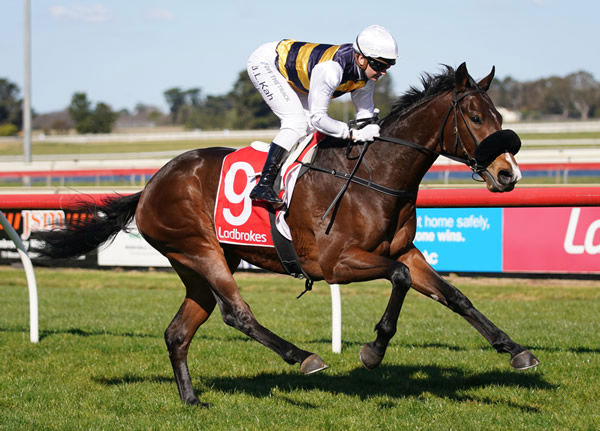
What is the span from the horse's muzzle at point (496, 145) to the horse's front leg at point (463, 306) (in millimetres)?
734

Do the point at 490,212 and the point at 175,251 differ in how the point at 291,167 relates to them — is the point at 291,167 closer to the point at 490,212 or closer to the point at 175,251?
the point at 175,251

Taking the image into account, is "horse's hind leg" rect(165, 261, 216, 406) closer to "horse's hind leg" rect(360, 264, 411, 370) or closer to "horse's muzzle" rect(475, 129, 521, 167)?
"horse's hind leg" rect(360, 264, 411, 370)

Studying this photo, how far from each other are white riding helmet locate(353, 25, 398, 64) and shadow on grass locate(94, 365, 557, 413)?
2.04 m

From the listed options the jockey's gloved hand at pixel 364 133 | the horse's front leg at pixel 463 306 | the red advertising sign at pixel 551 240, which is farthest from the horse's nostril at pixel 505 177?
the red advertising sign at pixel 551 240

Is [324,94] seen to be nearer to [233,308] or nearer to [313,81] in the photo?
[313,81]

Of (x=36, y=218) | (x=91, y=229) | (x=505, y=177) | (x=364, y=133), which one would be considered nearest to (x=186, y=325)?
(x=91, y=229)

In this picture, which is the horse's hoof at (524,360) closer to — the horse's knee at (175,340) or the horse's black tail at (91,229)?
the horse's knee at (175,340)

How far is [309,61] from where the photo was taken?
4152 mm

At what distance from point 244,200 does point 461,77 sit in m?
1.46

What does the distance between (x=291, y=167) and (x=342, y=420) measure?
57.6 inches

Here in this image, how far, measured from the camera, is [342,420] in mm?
3924

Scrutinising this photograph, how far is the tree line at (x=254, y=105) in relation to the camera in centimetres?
6506

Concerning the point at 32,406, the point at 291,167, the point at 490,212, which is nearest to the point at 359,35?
the point at 291,167

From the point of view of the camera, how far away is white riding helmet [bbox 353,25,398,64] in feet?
12.8
